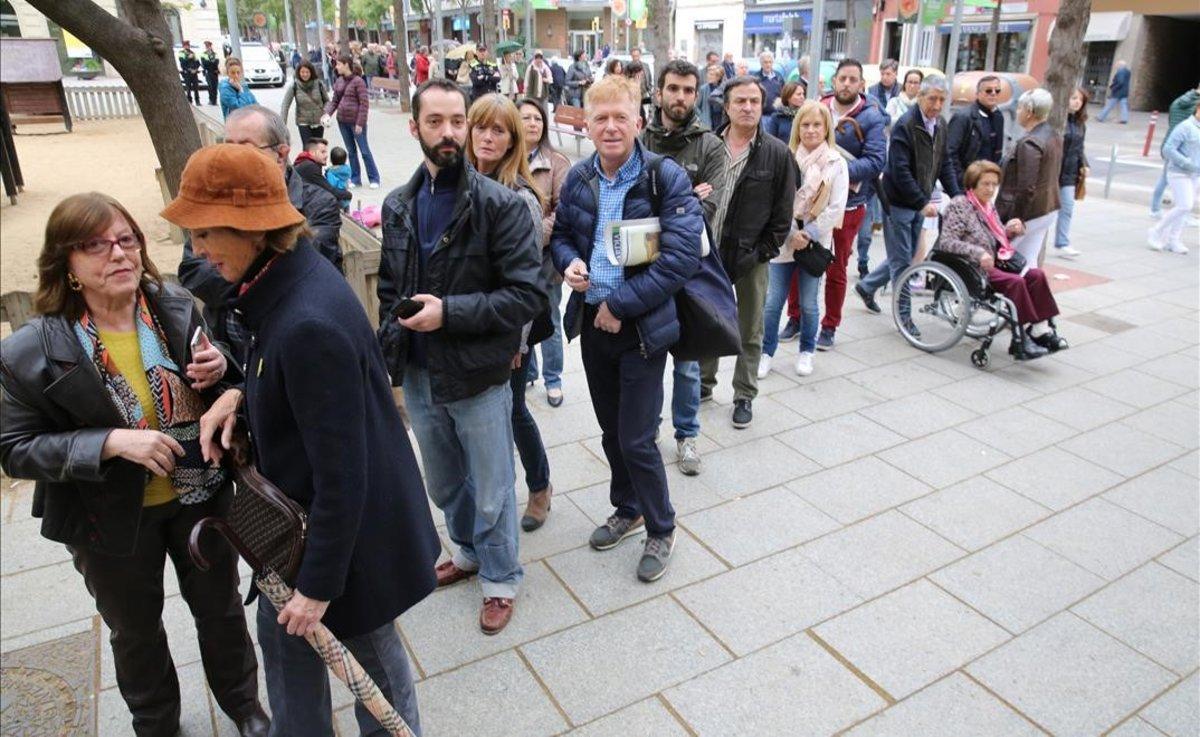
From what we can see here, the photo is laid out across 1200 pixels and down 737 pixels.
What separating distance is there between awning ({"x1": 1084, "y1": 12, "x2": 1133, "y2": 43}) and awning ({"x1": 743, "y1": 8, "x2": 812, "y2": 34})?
14.3 meters

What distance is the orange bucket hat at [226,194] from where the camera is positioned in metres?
1.83

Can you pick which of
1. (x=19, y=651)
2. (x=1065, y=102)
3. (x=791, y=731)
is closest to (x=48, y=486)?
(x=19, y=651)

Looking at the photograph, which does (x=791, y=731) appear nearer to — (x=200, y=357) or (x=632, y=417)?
(x=632, y=417)

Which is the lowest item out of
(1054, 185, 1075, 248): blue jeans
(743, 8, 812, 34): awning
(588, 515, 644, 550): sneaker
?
(588, 515, 644, 550): sneaker

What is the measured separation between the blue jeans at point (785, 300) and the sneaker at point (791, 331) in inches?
26.8

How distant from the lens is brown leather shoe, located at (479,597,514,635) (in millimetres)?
3281

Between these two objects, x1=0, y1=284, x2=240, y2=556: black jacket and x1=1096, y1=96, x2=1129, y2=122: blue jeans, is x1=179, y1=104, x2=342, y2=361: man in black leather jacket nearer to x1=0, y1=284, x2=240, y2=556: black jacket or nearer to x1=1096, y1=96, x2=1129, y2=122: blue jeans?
x1=0, y1=284, x2=240, y2=556: black jacket

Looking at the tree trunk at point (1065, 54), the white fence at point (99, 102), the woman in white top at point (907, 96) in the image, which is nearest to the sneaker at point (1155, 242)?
the tree trunk at point (1065, 54)

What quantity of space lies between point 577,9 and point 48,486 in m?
63.1

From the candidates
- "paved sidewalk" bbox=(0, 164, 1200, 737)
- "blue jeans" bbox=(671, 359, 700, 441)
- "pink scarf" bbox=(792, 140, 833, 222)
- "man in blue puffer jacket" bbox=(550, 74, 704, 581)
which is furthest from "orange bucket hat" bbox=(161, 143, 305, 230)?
"pink scarf" bbox=(792, 140, 833, 222)

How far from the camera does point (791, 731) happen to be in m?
2.80

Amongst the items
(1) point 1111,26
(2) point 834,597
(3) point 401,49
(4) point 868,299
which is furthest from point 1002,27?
(2) point 834,597

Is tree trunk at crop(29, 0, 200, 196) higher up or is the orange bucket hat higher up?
tree trunk at crop(29, 0, 200, 196)

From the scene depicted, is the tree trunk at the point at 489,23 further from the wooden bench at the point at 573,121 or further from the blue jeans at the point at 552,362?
the blue jeans at the point at 552,362
